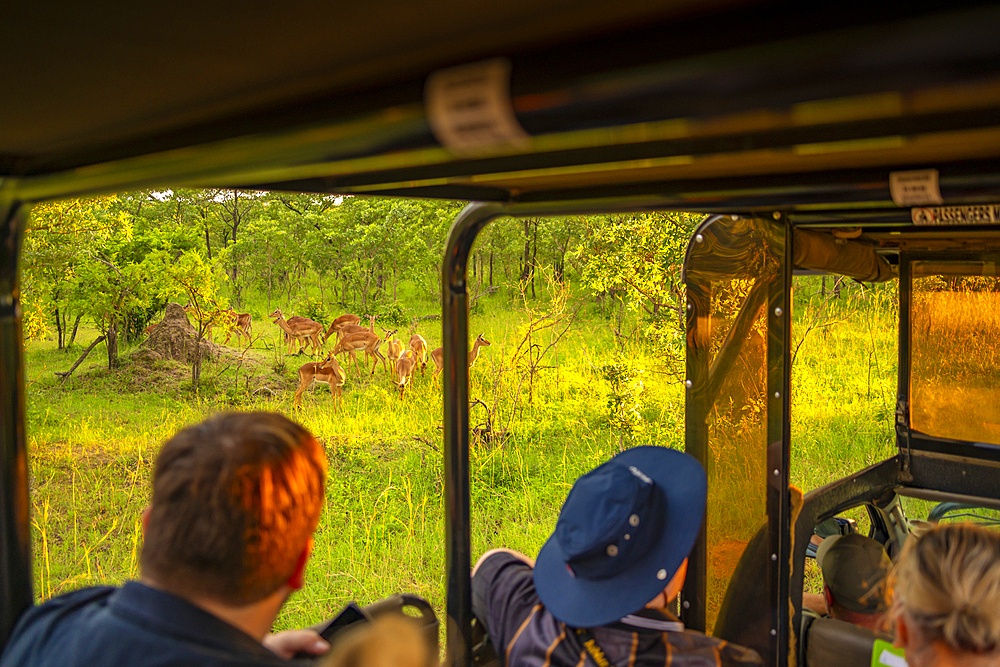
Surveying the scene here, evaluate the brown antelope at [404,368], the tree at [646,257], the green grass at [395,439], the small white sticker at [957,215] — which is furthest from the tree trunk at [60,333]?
the small white sticker at [957,215]

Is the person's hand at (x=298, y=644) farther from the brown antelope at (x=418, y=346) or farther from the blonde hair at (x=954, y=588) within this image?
the brown antelope at (x=418, y=346)

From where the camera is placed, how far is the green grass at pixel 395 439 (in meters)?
5.05

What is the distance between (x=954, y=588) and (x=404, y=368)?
6434 mm

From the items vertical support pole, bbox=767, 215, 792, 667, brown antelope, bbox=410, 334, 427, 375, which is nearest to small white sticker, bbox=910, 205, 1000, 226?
vertical support pole, bbox=767, 215, 792, 667

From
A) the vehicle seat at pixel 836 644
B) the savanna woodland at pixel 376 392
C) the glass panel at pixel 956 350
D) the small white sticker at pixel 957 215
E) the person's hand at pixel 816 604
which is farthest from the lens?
the savanna woodland at pixel 376 392

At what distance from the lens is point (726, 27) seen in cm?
57

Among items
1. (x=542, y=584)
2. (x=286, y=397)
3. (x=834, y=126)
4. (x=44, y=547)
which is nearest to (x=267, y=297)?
(x=286, y=397)

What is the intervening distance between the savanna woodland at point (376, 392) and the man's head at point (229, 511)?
3.66 meters

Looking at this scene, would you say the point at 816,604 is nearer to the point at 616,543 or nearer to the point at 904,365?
the point at 904,365

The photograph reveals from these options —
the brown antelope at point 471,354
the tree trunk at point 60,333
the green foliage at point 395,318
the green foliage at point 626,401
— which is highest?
the green foliage at point 395,318

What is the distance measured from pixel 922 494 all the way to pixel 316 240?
10.1 meters

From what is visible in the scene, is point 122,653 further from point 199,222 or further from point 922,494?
point 199,222

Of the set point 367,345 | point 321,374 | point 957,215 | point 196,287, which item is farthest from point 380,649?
point 196,287

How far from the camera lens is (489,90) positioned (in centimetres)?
63
